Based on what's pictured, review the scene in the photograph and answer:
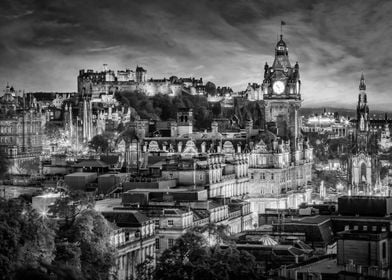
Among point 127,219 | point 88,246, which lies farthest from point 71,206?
point 88,246

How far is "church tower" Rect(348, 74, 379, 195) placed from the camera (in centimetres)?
13054

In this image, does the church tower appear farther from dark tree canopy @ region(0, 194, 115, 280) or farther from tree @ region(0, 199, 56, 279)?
tree @ region(0, 199, 56, 279)

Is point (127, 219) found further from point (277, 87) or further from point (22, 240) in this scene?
point (277, 87)

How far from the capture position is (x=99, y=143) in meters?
154

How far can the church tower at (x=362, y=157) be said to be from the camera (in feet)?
428

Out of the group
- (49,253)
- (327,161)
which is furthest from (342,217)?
(327,161)

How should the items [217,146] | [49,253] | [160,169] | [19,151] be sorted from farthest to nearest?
[19,151] < [217,146] < [160,169] < [49,253]

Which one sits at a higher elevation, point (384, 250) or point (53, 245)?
point (53, 245)

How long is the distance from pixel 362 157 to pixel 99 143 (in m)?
41.7

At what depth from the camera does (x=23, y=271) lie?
1641 inches

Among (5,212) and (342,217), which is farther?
(342,217)

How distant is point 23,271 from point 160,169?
6028cm

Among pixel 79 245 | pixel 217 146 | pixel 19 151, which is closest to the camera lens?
pixel 79 245

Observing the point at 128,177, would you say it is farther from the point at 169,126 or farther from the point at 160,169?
the point at 169,126
